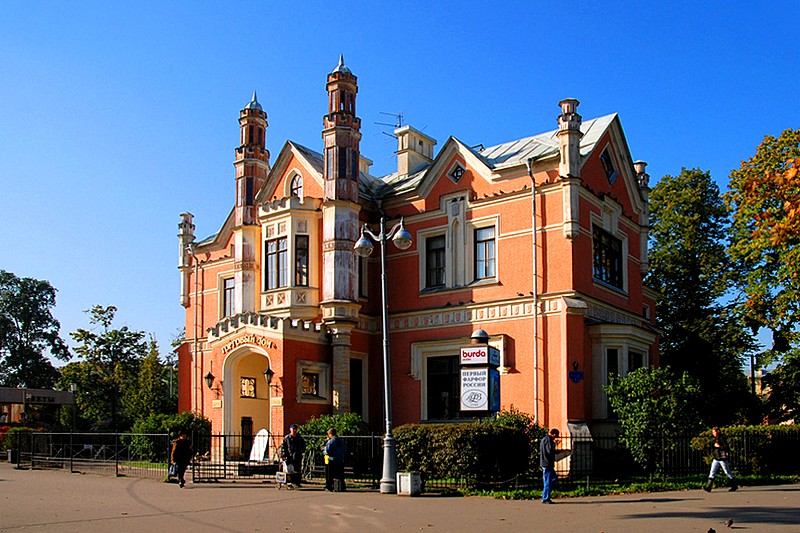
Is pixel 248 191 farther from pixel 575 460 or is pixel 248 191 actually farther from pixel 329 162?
pixel 575 460

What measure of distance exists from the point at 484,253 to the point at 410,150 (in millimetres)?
8108

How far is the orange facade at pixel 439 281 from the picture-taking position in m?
26.9

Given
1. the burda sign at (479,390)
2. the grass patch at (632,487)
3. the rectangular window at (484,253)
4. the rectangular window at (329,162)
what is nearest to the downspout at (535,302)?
the rectangular window at (484,253)

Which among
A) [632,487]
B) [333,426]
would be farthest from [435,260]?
[632,487]

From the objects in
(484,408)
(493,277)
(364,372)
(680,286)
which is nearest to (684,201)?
(680,286)

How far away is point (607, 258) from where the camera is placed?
97.3 ft

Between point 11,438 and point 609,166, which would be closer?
point 609,166

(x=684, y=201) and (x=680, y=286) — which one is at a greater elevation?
(x=684, y=201)

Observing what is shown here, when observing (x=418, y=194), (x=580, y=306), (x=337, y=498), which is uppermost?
(x=418, y=194)

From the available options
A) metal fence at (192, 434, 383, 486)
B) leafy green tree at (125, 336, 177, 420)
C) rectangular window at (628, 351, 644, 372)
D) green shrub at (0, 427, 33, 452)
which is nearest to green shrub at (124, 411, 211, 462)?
metal fence at (192, 434, 383, 486)

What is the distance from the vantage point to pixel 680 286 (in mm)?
38844

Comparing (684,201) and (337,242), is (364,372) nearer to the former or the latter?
(337,242)

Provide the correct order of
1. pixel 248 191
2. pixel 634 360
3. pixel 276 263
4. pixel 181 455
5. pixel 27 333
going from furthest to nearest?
pixel 27 333 < pixel 248 191 < pixel 276 263 < pixel 634 360 < pixel 181 455

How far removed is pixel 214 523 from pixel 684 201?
31048 mm
